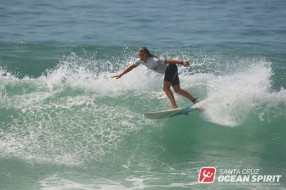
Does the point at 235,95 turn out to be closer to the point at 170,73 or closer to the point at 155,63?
the point at 170,73

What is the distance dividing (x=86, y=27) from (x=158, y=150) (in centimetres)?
1386

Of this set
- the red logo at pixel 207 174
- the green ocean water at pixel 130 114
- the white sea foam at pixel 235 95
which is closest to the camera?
the red logo at pixel 207 174

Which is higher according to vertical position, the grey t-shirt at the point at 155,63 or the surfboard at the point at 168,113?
the grey t-shirt at the point at 155,63

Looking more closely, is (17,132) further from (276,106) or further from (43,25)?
(43,25)

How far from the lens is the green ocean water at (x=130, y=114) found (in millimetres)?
11234

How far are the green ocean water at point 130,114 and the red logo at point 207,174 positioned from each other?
0.11m

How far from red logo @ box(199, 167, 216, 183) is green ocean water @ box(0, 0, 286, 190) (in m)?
0.11

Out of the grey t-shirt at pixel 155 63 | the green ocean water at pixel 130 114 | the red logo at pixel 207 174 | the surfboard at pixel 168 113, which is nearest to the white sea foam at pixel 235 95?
the green ocean water at pixel 130 114

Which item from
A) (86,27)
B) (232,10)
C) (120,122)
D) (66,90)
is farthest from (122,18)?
(120,122)

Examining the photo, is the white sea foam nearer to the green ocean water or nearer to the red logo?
the green ocean water

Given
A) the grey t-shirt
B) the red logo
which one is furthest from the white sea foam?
the red logo

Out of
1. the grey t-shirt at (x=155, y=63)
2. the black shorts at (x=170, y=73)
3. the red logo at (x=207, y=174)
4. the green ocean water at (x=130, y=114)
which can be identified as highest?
the grey t-shirt at (x=155, y=63)

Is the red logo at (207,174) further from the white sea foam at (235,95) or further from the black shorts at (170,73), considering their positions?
the black shorts at (170,73)

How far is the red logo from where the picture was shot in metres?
11.0
